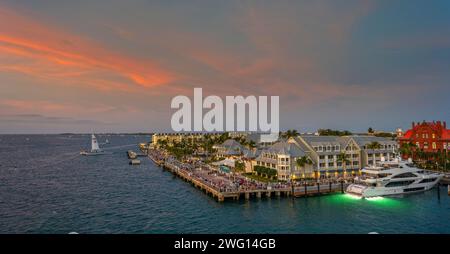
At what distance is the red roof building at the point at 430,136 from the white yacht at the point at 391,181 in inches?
1279

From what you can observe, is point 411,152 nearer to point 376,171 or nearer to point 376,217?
point 376,171

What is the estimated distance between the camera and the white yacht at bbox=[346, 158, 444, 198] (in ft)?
241

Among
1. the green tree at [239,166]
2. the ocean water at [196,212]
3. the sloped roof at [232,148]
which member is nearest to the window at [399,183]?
the ocean water at [196,212]

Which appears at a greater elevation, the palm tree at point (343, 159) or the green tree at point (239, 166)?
the palm tree at point (343, 159)

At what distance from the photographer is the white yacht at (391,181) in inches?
2891

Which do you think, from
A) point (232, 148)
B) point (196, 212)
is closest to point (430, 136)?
point (232, 148)

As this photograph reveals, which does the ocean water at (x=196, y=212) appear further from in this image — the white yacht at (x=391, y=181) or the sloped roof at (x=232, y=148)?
the sloped roof at (x=232, y=148)

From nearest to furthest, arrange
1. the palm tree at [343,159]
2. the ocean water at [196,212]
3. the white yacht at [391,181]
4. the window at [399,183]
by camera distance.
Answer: the ocean water at [196,212], the white yacht at [391,181], the window at [399,183], the palm tree at [343,159]

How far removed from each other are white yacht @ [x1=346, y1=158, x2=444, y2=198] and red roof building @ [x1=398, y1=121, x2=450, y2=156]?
107 feet

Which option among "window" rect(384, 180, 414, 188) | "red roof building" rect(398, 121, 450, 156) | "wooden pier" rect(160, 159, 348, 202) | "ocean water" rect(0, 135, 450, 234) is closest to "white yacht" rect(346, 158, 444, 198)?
"window" rect(384, 180, 414, 188)

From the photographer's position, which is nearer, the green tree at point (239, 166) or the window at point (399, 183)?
the window at point (399, 183)

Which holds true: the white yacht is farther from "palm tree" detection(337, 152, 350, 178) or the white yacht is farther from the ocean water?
"palm tree" detection(337, 152, 350, 178)
